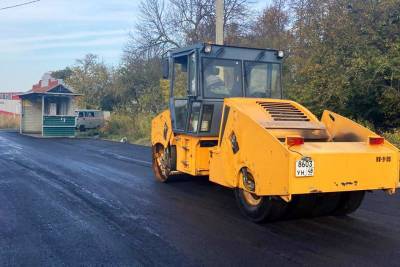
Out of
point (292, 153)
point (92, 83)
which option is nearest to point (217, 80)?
point (292, 153)

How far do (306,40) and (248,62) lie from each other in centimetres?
968

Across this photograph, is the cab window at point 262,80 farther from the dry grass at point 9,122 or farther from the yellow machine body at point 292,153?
the dry grass at point 9,122

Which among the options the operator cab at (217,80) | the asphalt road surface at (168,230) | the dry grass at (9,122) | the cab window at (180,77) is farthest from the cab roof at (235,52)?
the dry grass at (9,122)

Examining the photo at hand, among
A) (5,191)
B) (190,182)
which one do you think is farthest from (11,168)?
(190,182)

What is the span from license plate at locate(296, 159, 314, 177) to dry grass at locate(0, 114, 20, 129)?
43042 mm

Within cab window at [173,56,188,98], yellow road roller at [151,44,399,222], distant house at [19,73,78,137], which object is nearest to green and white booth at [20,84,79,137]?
distant house at [19,73,78,137]

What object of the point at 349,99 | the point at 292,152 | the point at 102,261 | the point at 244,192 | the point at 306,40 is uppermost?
the point at 306,40

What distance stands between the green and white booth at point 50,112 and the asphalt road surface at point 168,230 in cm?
2016

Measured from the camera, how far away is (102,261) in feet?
16.9

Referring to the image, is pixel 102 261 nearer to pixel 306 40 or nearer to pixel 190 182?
pixel 190 182

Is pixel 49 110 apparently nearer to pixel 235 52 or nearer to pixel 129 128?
pixel 129 128

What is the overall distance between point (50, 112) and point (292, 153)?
96.8ft

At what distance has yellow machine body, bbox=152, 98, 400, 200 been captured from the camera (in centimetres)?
580

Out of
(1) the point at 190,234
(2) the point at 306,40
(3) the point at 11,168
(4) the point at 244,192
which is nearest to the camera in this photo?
(1) the point at 190,234
